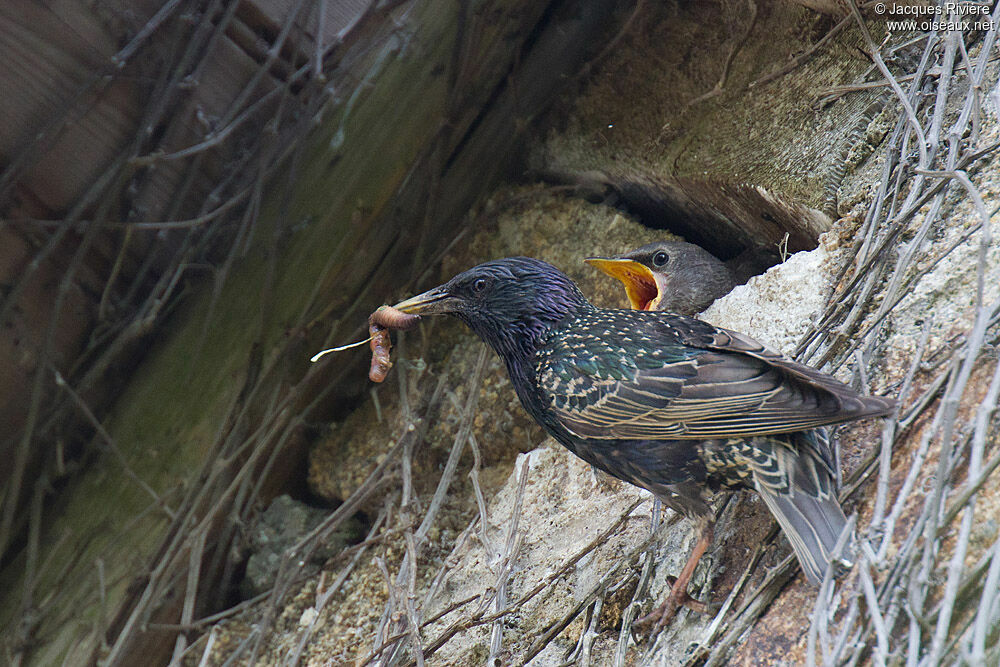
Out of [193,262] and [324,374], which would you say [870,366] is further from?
[193,262]

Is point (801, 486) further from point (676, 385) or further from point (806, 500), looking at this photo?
point (676, 385)

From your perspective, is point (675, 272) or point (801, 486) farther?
point (675, 272)

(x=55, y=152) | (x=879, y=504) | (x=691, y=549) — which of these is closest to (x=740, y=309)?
(x=691, y=549)

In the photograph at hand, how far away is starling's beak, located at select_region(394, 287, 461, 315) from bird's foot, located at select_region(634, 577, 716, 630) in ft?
3.51

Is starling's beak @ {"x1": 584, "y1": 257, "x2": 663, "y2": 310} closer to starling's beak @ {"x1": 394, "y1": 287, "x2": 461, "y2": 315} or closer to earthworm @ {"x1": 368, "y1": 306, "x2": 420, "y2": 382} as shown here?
starling's beak @ {"x1": 394, "y1": 287, "x2": 461, "y2": 315}

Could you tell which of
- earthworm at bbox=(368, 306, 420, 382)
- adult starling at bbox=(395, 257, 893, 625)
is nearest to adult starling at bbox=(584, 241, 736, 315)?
adult starling at bbox=(395, 257, 893, 625)

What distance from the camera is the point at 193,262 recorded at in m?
2.91

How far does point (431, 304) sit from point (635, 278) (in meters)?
1.06

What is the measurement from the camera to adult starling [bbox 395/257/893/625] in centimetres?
196

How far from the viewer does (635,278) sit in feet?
11.3

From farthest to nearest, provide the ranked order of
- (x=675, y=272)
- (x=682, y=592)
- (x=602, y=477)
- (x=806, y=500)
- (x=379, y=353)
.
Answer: (x=675, y=272) < (x=602, y=477) < (x=379, y=353) < (x=682, y=592) < (x=806, y=500)

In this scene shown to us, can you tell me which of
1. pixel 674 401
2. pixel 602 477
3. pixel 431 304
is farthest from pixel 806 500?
pixel 431 304

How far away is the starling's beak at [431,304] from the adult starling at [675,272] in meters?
0.77

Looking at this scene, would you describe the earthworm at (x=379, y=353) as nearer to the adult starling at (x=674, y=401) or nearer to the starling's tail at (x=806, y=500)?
the adult starling at (x=674, y=401)
